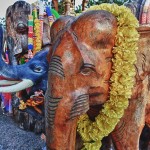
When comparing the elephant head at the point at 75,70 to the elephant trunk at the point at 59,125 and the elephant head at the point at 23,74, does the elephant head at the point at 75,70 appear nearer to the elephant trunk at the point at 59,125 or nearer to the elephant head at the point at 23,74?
the elephant trunk at the point at 59,125

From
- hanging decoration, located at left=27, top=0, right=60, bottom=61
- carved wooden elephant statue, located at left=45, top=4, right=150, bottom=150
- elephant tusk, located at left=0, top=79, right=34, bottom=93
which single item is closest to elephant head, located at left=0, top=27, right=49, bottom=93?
elephant tusk, located at left=0, top=79, right=34, bottom=93

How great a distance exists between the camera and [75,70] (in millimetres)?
779

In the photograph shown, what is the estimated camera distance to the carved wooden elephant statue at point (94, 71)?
30.6 inches

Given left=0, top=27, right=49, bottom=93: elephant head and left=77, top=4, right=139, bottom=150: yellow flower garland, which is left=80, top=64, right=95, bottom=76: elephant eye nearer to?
left=77, top=4, right=139, bottom=150: yellow flower garland

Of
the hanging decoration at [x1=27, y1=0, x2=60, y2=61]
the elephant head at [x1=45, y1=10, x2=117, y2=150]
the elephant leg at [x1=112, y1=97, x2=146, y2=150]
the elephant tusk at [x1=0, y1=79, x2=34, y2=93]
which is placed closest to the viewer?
the elephant head at [x1=45, y1=10, x2=117, y2=150]

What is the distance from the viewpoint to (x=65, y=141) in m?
0.81

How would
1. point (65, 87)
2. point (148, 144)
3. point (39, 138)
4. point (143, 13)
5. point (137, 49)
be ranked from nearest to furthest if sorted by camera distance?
point (65, 87)
point (137, 49)
point (143, 13)
point (148, 144)
point (39, 138)

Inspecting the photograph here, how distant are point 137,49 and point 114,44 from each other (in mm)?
90

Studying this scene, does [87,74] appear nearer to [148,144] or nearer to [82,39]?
[82,39]

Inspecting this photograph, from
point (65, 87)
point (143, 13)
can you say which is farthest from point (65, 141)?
point (143, 13)

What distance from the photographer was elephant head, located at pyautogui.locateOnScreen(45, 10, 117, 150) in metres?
0.78

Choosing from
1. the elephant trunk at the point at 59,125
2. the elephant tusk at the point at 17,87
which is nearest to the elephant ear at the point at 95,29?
the elephant trunk at the point at 59,125

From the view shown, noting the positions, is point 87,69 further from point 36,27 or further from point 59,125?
point 36,27

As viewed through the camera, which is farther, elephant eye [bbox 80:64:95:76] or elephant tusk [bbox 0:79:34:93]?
elephant tusk [bbox 0:79:34:93]
